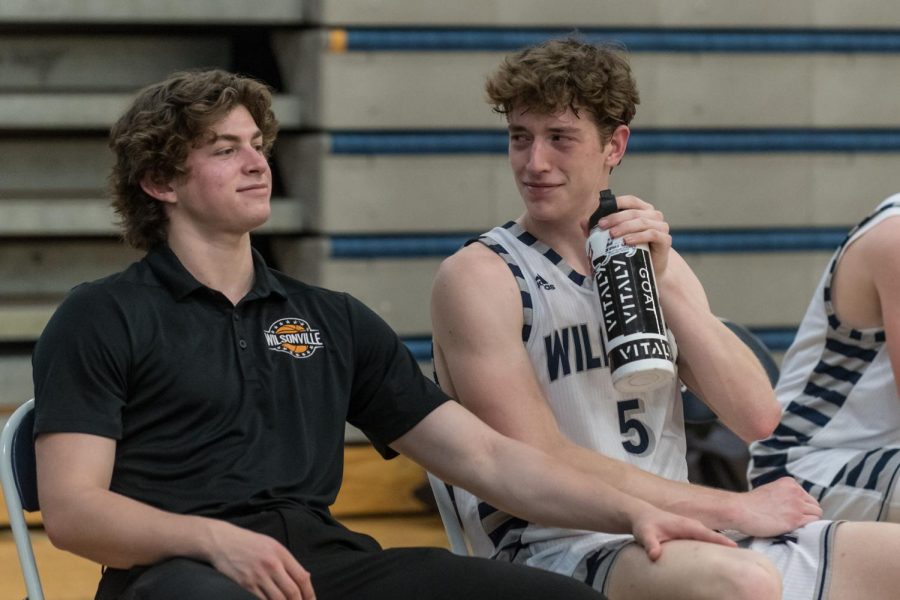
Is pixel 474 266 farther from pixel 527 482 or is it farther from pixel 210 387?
pixel 210 387

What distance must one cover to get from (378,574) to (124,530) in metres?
Answer: 0.38

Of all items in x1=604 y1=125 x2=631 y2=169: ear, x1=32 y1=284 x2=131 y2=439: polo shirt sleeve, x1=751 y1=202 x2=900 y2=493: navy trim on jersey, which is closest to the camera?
x1=32 y1=284 x2=131 y2=439: polo shirt sleeve

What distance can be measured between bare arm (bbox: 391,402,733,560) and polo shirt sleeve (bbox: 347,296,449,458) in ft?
0.07

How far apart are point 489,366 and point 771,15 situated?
3.78 metres

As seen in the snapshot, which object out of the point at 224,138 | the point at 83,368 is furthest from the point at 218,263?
the point at 83,368

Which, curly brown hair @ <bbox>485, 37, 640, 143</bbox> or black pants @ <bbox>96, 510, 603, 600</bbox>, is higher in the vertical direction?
curly brown hair @ <bbox>485, 37, 640, 143</bbox>

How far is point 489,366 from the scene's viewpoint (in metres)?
2.45

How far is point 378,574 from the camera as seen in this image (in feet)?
7.07

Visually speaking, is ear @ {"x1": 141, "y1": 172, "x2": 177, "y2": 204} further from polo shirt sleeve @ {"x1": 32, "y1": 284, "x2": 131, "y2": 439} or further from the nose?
polo shirt sleeve @ {"x1": 32, "y1": 284, "x2": 131, "y2": 439}

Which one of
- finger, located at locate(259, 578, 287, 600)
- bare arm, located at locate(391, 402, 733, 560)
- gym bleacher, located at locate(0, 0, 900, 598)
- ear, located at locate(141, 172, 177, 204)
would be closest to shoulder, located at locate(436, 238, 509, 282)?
bare arm, located at locate(391, 402, 733, 560)

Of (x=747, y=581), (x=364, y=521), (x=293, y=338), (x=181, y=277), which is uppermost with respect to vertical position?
(x=181, y=277)

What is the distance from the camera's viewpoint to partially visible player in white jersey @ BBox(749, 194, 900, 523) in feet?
9.07

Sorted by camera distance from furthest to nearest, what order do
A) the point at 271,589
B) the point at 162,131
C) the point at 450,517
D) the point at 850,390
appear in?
the point at 850,390 < the point at 450,517 < the point at 162,131 < the point at 271,589

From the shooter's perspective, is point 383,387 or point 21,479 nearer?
point 21,479
